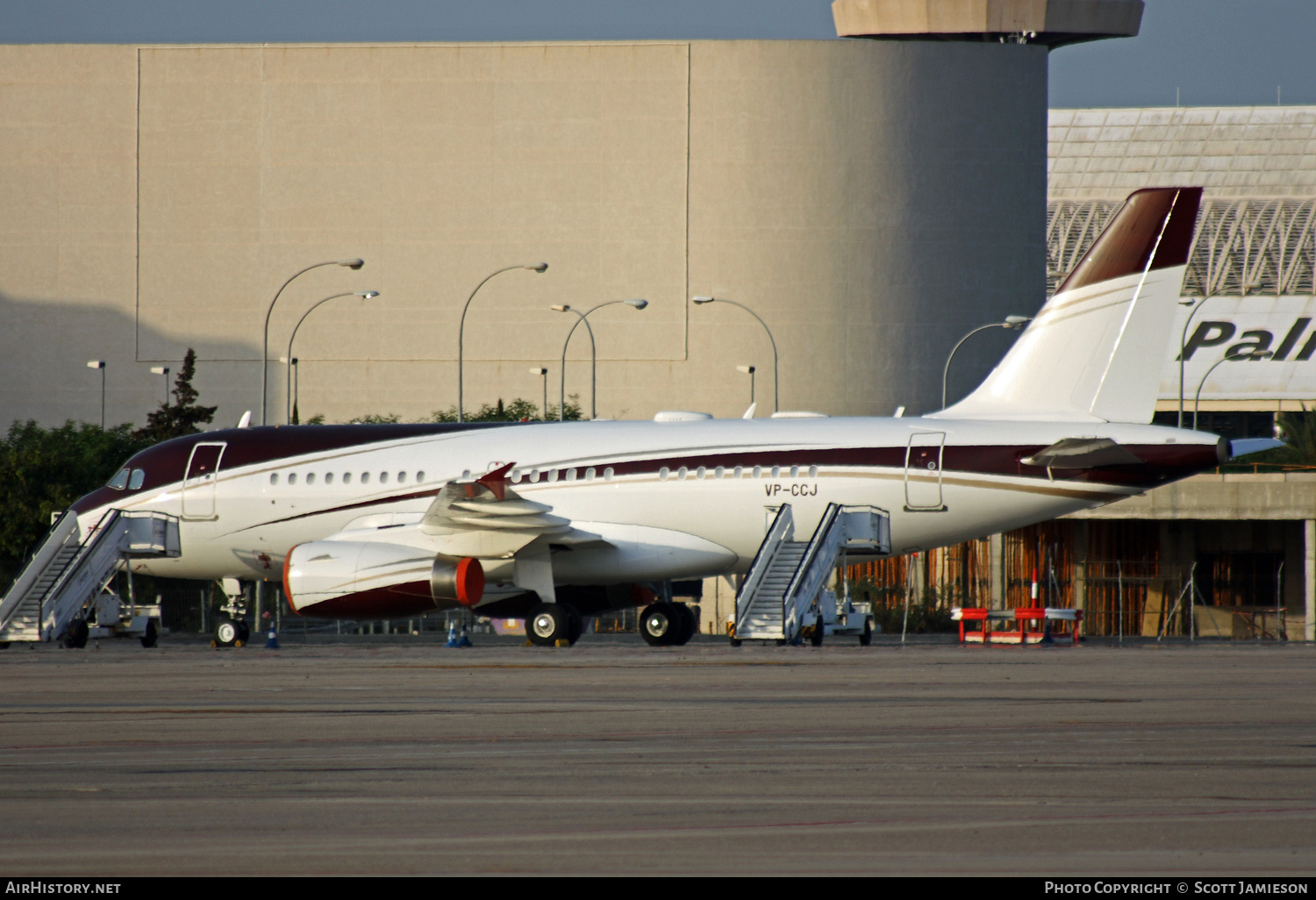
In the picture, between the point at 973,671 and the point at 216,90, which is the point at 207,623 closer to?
the point at 973,671

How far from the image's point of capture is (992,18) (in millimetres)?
121438

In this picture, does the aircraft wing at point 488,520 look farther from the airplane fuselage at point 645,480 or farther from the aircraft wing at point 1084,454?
the aircraft wing at point 1084,454

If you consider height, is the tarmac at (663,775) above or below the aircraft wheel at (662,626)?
above

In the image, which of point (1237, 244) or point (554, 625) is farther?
point (1237, 244)

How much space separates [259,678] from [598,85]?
7776 cm

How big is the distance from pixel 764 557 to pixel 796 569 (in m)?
0.62

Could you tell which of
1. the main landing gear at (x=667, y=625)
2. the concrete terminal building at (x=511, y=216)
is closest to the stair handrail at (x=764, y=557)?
the main landing gear at (x=667, y=625)

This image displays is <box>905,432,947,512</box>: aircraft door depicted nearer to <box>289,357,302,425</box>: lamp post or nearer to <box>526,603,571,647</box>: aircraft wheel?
<box>526,603,571,647</box>: aircraft wheel

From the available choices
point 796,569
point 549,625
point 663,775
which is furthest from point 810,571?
point 663,775

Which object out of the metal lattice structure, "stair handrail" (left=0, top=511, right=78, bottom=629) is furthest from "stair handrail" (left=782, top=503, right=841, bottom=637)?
the metal lattice structure

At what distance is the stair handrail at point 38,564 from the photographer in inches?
1240

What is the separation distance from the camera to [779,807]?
9617mm

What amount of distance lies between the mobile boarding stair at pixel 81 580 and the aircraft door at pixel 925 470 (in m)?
14.0

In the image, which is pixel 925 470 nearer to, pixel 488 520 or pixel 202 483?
pixel 488 520
